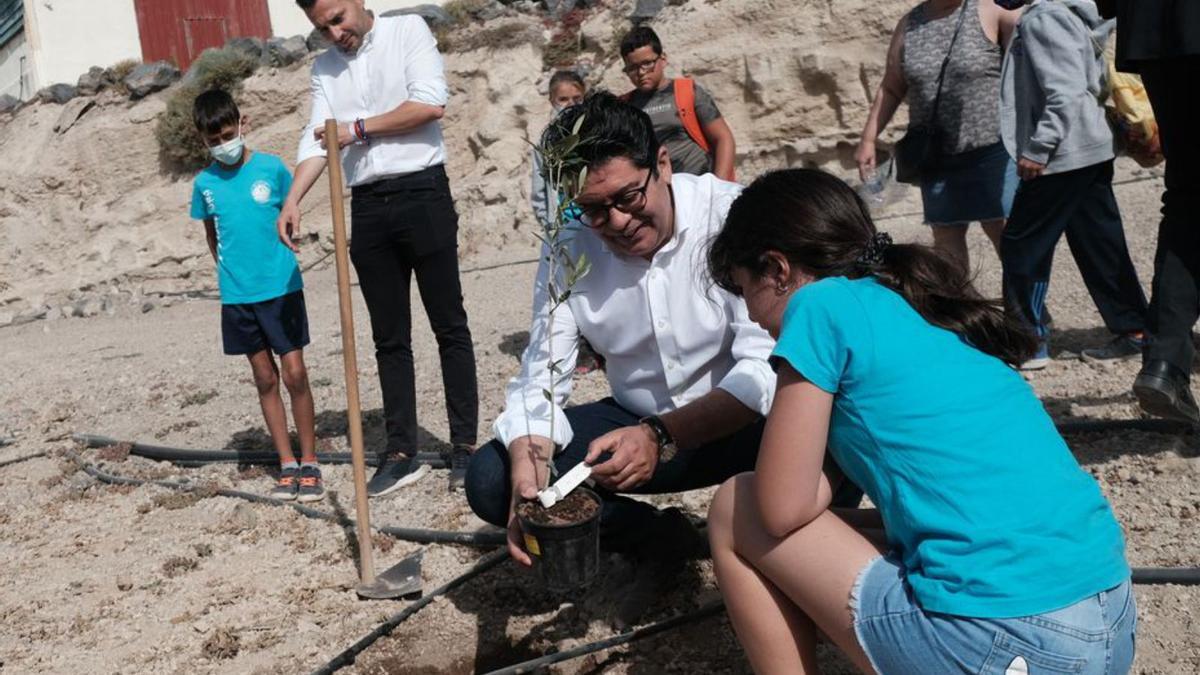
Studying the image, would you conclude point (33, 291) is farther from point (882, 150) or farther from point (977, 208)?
point (977, 208)

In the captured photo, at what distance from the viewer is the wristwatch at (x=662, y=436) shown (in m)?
2.79

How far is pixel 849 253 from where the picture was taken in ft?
7.08

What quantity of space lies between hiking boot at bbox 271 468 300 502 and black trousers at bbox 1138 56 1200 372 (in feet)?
10.2

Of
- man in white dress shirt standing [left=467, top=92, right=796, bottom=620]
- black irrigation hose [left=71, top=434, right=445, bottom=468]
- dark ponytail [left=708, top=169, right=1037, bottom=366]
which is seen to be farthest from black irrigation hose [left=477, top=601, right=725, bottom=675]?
black irrigation hose [left=71, top=434, right=445, bottom=468]

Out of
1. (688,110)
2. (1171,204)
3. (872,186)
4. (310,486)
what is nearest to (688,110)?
(688,110)

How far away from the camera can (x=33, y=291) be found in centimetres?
1360

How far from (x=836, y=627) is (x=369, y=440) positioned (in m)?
3.48

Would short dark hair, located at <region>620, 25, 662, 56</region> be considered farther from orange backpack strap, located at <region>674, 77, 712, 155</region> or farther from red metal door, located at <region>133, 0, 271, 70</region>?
red metal door, located at <region>133, 0, 271, 70</region>

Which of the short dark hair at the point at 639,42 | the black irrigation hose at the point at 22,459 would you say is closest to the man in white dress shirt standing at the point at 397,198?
the short dark hair at the point at 639,42

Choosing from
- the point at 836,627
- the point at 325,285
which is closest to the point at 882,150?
the point at 325,285

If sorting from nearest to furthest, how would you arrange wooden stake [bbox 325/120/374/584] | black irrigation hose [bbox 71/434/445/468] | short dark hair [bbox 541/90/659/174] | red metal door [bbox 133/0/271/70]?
short dark hair [bbox 541/90/659/174], wooden stake [bbox 325/120/374/584], black irrigation hose [bbox 71/434/445/468], red metal door [bbox 133/0/271/70]

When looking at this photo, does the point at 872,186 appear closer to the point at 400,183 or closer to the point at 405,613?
the point at 400,183

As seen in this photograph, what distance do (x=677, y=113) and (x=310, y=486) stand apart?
94.7 inches

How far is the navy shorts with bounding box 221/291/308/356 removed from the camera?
4.39 m
